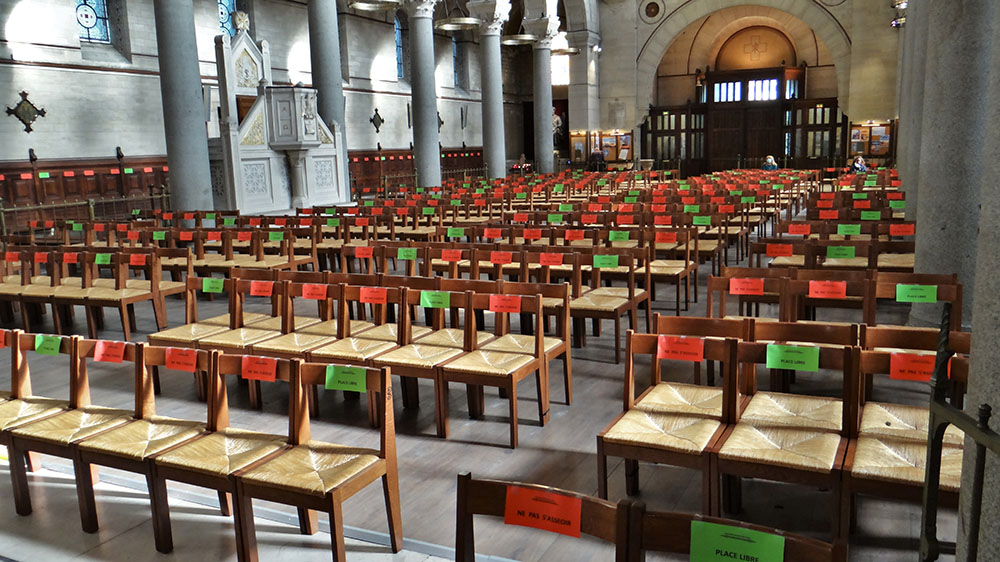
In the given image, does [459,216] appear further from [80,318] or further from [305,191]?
[80,318]

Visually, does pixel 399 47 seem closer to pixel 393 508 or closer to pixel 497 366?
pixel 497 366

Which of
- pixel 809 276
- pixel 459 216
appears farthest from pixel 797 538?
pixel 459 216

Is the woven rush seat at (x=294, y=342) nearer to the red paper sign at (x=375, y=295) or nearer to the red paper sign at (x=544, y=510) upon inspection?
the red paper sign at (x=375, y=295)

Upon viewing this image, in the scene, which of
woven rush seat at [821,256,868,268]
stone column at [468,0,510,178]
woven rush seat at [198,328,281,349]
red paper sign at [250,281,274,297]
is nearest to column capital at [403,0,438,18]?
stone column at [468,0,510,178]

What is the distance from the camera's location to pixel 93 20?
59.8 feet

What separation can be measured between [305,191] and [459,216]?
5068 millimetres

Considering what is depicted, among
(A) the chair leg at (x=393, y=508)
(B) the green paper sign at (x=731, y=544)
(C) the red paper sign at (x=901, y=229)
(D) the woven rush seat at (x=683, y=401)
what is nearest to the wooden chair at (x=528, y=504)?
(B) the green paper sign at (x=731, y=544)

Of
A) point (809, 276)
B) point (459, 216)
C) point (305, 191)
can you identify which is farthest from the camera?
point (305, 191)

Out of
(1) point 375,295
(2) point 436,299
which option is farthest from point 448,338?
(1) point 375,295

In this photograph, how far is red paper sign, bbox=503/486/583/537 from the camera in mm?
2074

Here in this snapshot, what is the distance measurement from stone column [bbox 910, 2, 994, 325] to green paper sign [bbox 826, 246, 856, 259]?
54 cm

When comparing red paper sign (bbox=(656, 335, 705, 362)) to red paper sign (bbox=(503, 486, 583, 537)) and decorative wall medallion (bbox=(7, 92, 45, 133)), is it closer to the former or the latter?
red paper sign (bbox=(503, 486, 583, 537))

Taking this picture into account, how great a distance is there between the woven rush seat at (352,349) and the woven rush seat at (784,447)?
90.8 inches

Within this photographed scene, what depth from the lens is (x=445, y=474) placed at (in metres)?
4.06
